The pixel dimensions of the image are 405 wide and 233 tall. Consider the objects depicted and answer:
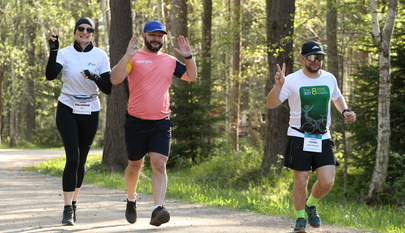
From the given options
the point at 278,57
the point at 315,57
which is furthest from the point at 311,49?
the point at 278,57

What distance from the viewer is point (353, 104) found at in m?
14.1

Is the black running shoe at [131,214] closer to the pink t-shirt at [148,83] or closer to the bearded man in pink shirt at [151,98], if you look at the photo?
the bearded man in pink shirt at [151,98]

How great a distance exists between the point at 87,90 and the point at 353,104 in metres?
9.48

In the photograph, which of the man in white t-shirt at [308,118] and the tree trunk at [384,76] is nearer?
the man in white t-shirt at [308,118]

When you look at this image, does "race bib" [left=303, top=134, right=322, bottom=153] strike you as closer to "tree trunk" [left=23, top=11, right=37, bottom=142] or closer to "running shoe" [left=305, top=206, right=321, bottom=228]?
"running shoe" [left=305, top=206, right=321, bottom=228]

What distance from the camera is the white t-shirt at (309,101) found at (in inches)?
222

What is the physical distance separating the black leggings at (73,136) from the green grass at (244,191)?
2697 millimetres

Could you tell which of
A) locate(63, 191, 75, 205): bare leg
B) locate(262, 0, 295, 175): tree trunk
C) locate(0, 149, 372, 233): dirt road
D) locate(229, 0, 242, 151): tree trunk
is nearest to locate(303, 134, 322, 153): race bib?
locate(0, 149, 372, 233): dirt road

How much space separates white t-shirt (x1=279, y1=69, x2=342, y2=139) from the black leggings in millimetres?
2178

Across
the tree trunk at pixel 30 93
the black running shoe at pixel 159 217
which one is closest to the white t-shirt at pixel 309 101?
the black running shoe at pixel 159 217

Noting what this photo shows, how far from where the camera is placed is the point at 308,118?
18.5ft

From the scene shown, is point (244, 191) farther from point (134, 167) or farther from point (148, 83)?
point (148, 83)

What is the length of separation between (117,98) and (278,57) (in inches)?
165

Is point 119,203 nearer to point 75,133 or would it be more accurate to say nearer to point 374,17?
point 75,133
